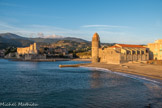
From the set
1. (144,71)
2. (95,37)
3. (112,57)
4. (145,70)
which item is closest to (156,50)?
(112,57)

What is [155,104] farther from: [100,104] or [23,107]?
[23,107]

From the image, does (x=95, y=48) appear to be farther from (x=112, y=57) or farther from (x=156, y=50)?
(x=156, y=50)

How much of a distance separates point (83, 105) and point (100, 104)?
160cm

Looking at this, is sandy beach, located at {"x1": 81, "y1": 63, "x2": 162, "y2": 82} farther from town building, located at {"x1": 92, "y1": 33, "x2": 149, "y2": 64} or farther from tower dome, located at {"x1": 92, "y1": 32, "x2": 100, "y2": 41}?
tower dome, located at {"x1": 92, "y1": 32, "x2": 100, "y2": 41}

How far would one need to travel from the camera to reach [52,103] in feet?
59.5

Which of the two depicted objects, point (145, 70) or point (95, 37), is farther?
Answer: point (95, 37)

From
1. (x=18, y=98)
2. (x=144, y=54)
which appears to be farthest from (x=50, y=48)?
(x=18, y=98)

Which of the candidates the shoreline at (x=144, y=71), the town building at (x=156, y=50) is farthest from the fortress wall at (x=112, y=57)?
the town building at (x=156, y=50)

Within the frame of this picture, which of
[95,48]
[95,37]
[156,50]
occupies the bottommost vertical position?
[156,50]

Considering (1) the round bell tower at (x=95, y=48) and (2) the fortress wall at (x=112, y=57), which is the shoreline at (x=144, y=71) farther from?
(1) the round bell tower at (x=95, y=48)

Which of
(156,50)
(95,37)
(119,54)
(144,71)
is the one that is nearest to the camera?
(144,71)

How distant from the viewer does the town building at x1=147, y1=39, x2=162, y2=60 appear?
246ft

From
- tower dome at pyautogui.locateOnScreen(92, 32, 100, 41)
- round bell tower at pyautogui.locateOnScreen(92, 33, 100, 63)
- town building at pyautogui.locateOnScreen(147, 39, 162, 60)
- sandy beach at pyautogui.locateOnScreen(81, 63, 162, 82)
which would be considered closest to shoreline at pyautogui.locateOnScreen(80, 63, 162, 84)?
sandy beach at pyautogui.locateOnScreen(81, 63, 162, 82)

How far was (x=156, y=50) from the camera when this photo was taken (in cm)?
7625
